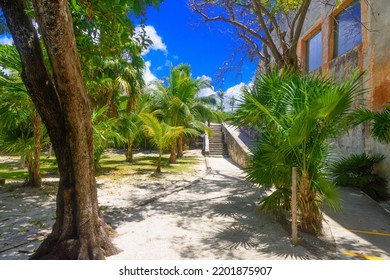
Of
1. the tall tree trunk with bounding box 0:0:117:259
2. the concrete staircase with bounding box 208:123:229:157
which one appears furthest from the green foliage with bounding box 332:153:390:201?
the concrete staircase with bounding box 208:123:229:157

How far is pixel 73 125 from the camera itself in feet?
11.4

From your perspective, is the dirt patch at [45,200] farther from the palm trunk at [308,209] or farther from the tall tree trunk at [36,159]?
the palm trunk at [308,209]

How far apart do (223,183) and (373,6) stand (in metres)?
7.12

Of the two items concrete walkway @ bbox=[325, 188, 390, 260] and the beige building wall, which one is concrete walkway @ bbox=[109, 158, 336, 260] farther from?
the beige building wall

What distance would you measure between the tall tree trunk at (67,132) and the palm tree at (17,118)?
3.98 m

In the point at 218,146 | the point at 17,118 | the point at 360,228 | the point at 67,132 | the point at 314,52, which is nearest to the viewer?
the point at 67,132

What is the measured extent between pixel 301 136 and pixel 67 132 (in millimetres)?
3277

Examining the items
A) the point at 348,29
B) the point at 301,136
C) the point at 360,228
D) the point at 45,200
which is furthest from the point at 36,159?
the point at 348,29

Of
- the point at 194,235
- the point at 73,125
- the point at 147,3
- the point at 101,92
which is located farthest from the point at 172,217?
the point at 101,92

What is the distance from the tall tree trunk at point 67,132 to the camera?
336 cm

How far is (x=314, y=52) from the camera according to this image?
42.9 ft

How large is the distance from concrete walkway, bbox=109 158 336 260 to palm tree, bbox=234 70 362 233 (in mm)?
542

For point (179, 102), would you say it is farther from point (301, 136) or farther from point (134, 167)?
point (301, 136)
